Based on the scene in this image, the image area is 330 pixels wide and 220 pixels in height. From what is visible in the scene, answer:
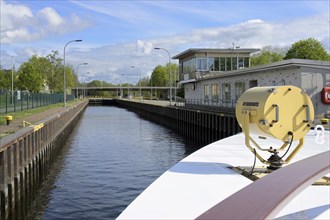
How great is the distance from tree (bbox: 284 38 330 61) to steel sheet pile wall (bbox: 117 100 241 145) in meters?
26.7

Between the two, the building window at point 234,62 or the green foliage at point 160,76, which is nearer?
the building window at point 234,62

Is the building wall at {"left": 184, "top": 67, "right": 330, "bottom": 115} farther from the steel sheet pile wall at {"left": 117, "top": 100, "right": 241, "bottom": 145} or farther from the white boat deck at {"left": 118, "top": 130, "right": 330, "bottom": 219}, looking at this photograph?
the white boat deck at {"left": 118, "top": 130, "right": 330, "bottom": 219}

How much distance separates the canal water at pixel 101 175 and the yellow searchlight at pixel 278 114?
7.00m

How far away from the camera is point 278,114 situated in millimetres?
8055

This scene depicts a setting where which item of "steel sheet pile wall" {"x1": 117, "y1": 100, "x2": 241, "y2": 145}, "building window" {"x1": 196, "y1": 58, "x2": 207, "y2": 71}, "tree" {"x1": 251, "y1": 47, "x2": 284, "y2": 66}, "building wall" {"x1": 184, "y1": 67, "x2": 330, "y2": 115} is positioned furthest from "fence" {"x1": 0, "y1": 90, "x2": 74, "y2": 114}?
"tree" {"x1": 251, "y1": 47, "x2": 284, "y2": 66}

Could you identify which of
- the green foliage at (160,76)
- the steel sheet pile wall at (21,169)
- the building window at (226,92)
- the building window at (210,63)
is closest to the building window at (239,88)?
the building window at (226,92)

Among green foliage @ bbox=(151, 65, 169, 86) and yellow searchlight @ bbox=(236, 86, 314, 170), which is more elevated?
green foliage @ bbox=(151, 65, 169, 86)

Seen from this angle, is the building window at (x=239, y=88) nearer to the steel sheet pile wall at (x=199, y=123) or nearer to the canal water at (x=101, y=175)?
the steel sheet pile wall at (x=199, y=123)

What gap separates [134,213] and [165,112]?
177 ft

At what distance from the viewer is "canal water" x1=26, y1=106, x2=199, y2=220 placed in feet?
48.0

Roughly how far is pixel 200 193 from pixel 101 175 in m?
13.8

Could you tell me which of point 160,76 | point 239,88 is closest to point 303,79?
point 239,88

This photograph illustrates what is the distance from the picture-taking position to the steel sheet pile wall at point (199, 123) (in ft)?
104

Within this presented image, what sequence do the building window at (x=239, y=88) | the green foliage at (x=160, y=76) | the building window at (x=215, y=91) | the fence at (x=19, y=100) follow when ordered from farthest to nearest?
1. the green foliage at (x=160, y=76)
2. the building window at (x=215, y=91)
3. the building window at (x=239, y=88)
4. the fence at (x=19, y=100)
